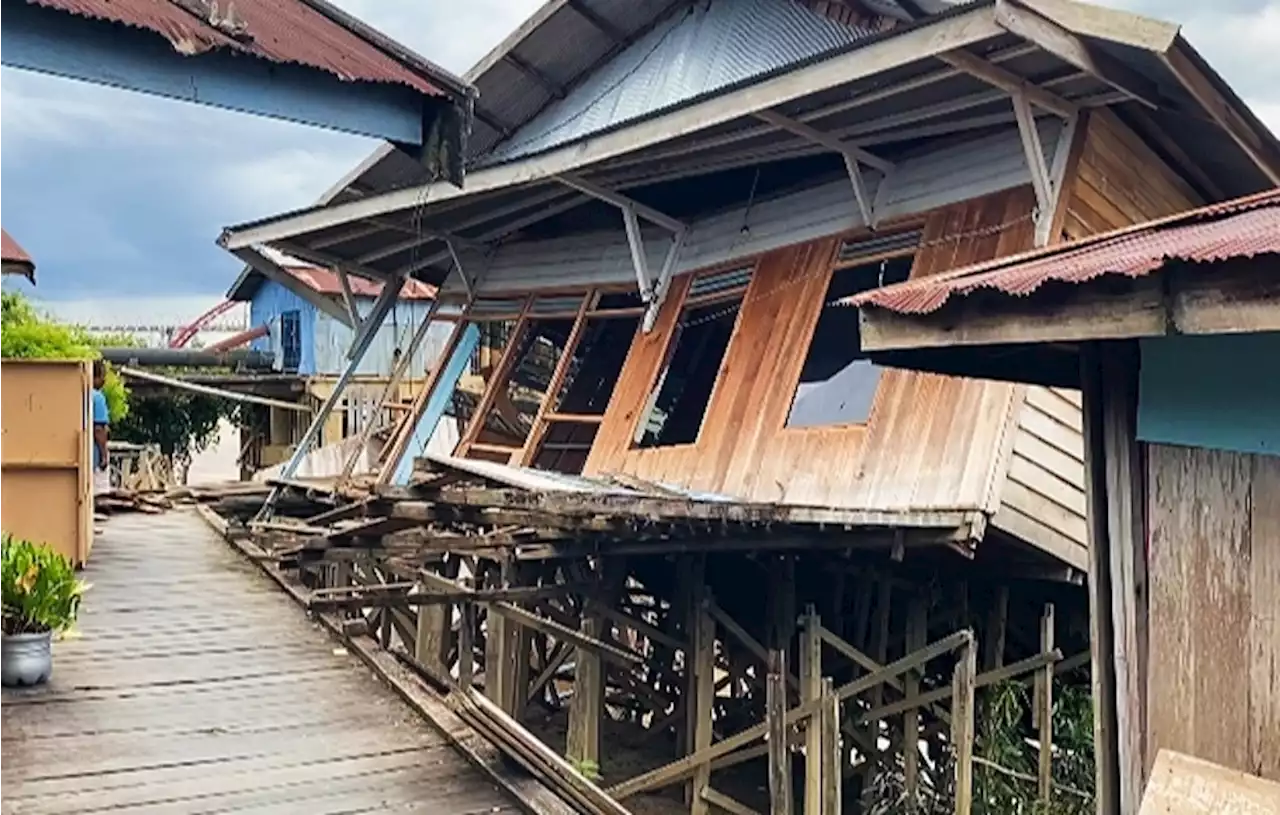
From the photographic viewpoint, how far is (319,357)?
92.8 ft

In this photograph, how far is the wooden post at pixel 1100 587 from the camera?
11.1ft

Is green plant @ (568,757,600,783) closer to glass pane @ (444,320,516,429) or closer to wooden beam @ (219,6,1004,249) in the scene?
wooden beam @ (219,6,1004,249)

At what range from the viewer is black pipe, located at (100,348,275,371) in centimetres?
2655

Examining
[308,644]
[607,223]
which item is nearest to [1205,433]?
[308,644]

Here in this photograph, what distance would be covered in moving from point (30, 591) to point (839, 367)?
537 centimetres

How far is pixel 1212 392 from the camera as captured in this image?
2.86 metres

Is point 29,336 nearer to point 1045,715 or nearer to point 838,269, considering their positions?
point 838,269

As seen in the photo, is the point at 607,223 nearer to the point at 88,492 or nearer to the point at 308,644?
the point at 88,492

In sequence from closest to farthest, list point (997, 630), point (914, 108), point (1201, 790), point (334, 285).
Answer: point (1201, 790), point (914, 108), point (997, 630), point (334, 285)

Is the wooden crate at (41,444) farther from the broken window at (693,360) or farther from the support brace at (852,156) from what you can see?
the support brace at (852,156)

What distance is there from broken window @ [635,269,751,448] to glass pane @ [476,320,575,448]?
3.99ft

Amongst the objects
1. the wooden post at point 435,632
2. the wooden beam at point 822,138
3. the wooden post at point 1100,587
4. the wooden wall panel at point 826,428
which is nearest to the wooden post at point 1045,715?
the wooden wall panel at point 826,428

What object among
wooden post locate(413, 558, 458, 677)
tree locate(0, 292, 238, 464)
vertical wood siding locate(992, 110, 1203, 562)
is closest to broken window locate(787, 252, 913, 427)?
vertical wood siding locate(992, 110, 1203, 562)

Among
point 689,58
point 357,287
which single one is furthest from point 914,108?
point 357,287
